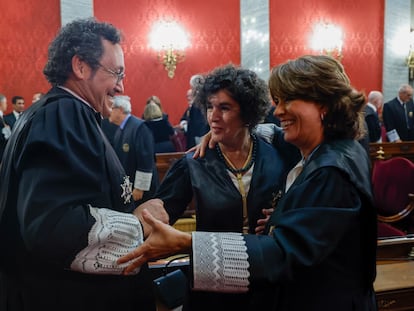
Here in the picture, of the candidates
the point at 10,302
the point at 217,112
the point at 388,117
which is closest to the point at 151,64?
the point at 388,117

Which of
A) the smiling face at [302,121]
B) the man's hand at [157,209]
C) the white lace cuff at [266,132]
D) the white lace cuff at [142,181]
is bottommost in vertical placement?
the white lace cuff at [142,181]

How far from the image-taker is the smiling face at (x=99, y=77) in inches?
66.4

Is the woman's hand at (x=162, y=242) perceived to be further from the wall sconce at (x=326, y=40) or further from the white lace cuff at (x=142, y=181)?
the wall sconce at (x=326, y=40)

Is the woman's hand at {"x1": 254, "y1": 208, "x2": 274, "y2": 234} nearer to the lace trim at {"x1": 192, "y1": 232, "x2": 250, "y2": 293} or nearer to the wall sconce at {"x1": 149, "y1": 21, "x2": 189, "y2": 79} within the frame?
the lace trim at {"x1": 192, "y1": 232, "x2": 250, "y2": 293}

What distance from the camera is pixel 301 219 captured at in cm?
127

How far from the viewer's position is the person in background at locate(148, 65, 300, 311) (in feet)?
6.27

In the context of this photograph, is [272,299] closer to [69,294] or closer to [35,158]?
[69,294]

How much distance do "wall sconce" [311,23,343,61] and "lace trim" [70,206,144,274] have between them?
31.2ft

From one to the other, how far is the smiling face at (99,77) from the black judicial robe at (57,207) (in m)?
0.07

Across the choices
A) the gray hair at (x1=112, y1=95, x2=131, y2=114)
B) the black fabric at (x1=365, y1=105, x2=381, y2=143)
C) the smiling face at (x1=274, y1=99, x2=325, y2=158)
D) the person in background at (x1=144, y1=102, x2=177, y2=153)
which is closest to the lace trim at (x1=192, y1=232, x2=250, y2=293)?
the smiling face at (x1=274, y1=99, x2=325, y2=158)

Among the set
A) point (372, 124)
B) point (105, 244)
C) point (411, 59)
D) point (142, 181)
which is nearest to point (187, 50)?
point (372, 124)

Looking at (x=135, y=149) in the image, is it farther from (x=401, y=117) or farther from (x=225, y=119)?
(x=401, y=117)

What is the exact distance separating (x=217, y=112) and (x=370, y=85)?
9392 millimetres

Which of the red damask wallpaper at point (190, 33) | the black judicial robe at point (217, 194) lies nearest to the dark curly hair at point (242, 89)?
the black judicial robe at point (217, 194)
